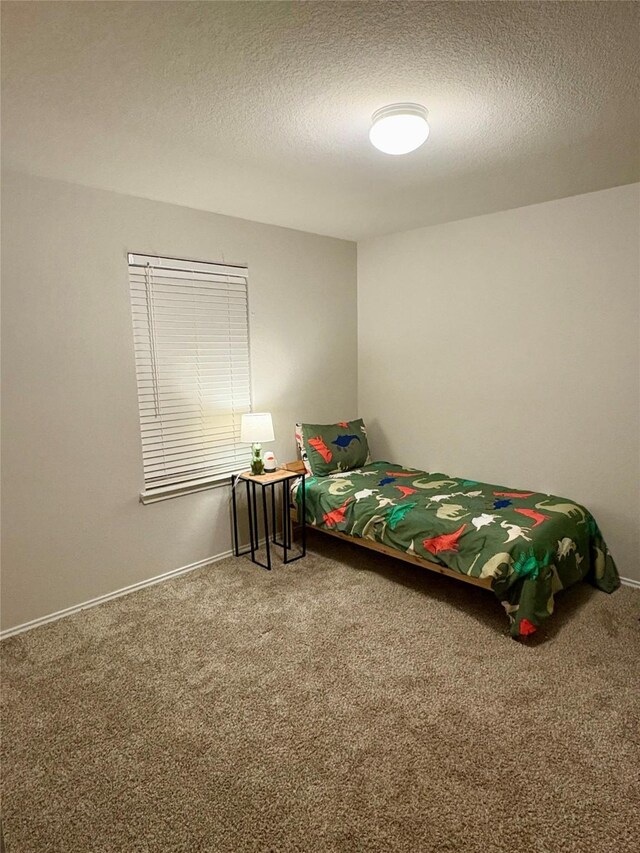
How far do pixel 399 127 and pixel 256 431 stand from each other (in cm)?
212

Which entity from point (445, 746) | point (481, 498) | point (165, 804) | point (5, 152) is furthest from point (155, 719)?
point (5, 152)

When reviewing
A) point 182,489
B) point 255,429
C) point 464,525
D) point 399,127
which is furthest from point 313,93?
point 182,489

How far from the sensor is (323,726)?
78.8 inches

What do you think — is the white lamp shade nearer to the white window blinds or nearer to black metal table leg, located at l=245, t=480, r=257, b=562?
the white window blinds

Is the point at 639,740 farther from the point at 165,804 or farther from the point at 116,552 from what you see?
the point at 116,552

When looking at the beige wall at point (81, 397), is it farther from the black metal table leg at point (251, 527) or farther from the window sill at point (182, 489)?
the black metal table leg at point (251, 527)

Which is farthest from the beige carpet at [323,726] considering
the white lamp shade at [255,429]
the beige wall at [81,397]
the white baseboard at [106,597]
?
the white lamp shade at [255,429]

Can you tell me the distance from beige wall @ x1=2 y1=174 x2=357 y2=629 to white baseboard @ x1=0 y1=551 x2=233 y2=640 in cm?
4

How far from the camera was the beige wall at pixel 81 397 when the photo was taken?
103 inches

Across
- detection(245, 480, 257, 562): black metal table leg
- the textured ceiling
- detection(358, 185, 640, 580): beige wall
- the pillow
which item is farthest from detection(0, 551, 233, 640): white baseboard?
the textured ceiling

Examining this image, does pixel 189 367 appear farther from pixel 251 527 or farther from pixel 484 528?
pixel 484 528

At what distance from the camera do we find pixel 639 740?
6.25 feet

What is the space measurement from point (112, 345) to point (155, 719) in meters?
2.06

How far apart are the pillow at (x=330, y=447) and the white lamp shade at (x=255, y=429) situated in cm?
48
